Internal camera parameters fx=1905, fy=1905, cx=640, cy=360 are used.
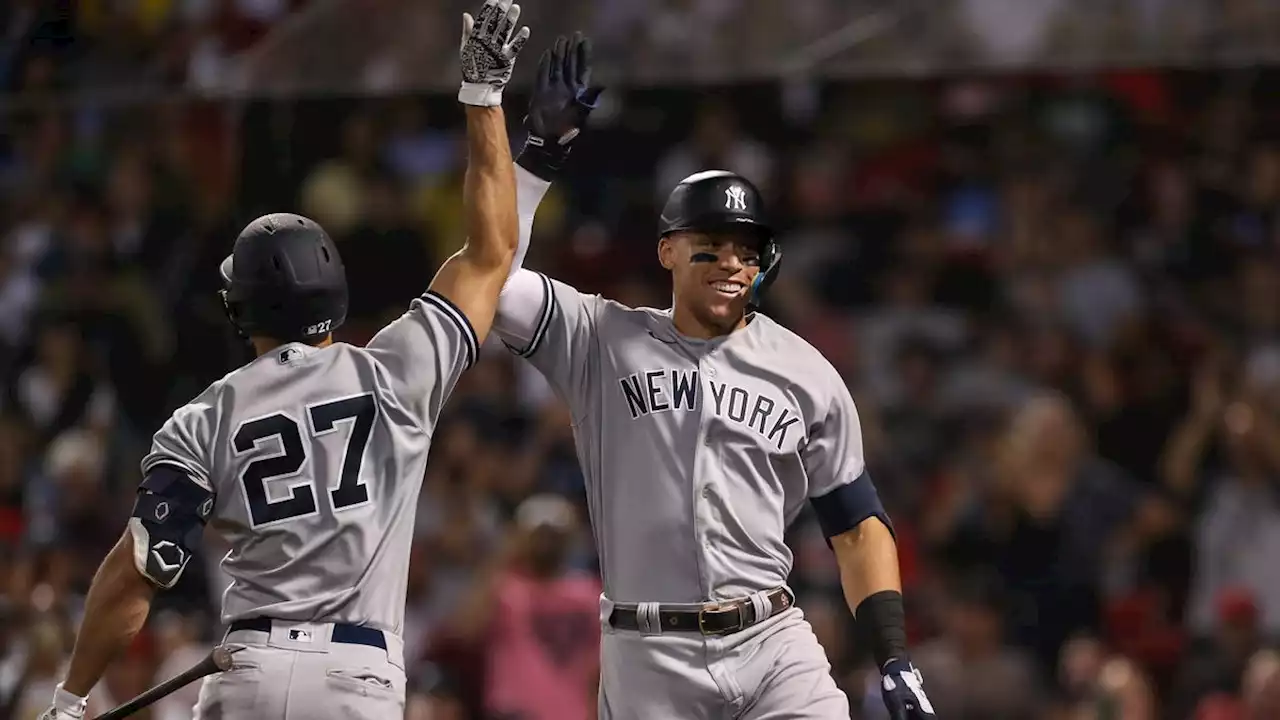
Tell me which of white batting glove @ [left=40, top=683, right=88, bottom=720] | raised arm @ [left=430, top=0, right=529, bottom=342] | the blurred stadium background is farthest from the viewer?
the blurred stadium background

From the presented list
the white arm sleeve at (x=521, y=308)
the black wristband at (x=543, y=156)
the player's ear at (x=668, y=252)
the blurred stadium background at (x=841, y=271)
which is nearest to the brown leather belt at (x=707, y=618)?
the white arm sleeve at (x=521, y=308)

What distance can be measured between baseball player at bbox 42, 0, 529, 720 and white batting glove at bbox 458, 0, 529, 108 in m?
0.61

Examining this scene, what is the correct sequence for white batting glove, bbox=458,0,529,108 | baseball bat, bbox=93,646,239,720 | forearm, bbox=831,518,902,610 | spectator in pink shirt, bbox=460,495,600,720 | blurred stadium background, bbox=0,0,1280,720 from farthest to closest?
blurred stadium background, bbox=0,0,1280,720, spectator in pink shirt, bbox=460,495,600,720, forearm, bbox=831,518,902,610, white batting glove, bbox=458,0,529,108, baseball bat, bbox=93,646,239,720

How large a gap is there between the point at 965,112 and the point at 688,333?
4.84 meters

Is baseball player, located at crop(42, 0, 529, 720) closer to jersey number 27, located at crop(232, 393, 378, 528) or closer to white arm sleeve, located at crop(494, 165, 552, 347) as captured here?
jersey number 27, located at crop(232, 393, 378, 528)

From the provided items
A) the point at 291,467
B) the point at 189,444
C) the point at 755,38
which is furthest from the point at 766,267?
the point at 755,38

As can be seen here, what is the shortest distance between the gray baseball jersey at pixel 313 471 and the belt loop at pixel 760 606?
2.77 feet

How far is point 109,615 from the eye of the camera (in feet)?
12.8

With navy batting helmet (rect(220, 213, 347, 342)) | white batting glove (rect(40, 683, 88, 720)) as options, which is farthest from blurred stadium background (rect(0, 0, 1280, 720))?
navy batting helmet (rect(220, 213, 347, 342))

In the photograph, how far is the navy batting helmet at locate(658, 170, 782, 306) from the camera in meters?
4.52

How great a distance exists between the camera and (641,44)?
25.5ft

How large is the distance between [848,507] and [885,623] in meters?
0.29

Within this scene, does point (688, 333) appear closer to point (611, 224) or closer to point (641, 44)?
point (641, 44)

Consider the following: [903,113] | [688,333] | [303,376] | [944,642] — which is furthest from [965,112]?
[303,376]
